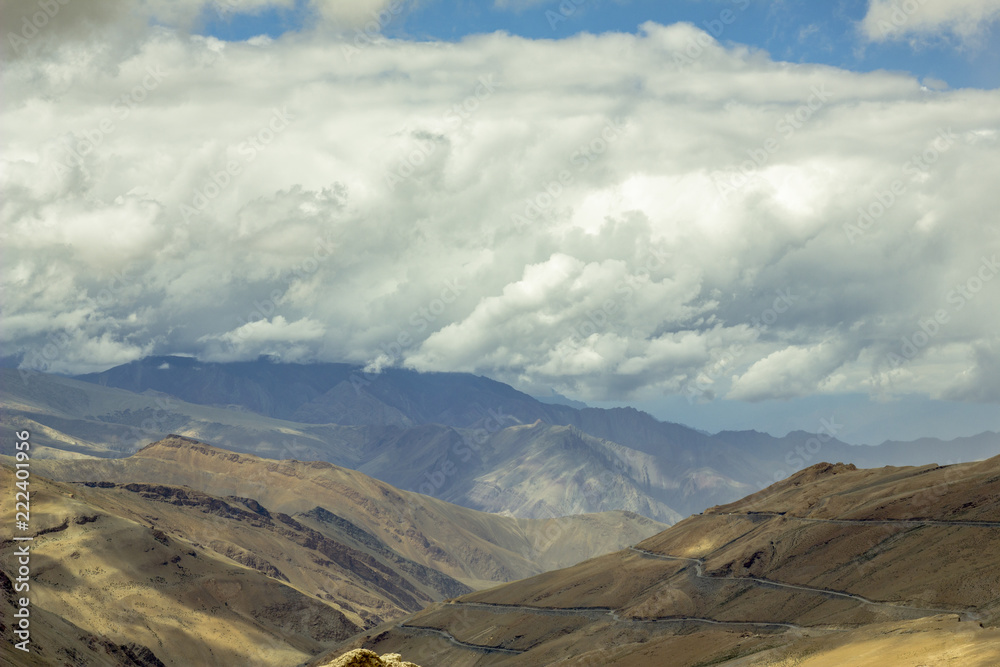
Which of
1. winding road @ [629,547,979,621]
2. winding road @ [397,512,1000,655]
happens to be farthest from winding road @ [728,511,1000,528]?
winding road @ [629,547,979,621]

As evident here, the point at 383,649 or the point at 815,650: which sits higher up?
the point at 815,650

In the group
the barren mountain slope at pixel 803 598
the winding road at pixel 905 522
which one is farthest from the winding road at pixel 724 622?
the barren mountain slope at pixel 803 598

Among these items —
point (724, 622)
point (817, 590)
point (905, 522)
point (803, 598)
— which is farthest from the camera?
point (905, 522)

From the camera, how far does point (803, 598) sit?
466ft

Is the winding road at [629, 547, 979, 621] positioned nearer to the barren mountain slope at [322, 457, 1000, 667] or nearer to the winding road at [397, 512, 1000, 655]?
the winding road at [397, 512, 1000, 655]

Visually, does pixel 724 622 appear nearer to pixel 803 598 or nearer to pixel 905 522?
pixel 803 598

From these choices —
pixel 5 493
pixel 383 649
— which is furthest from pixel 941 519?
pixel 5 493

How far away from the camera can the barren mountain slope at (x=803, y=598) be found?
92250 mm

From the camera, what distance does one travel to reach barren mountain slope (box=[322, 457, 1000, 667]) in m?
92.2

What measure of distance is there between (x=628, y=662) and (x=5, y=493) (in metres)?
149

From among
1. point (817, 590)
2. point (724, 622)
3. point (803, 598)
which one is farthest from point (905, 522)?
point (724, 622)

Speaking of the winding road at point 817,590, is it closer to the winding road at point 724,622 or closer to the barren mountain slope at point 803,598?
the winding road at point 724,622

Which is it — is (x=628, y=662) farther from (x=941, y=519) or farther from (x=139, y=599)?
(x=139, y=599)

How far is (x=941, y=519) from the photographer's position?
146500mm
